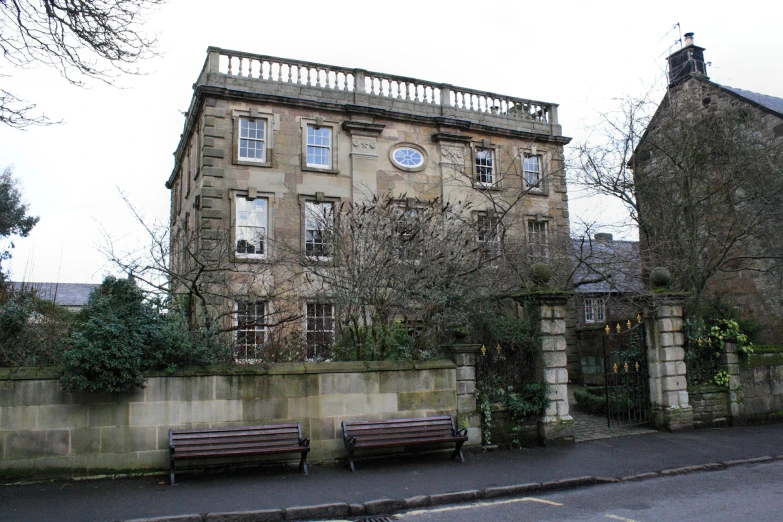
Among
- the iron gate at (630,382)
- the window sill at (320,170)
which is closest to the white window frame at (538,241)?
the iron gate at (630,382)

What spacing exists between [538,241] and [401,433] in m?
11.3

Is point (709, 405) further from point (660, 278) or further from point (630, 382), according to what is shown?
point (660, 278)

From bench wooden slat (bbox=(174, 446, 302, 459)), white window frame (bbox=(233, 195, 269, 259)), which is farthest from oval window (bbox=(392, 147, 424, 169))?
bench wooden slat (bbox=(174, 446, 302, 459))

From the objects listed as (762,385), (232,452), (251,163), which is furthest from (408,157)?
(232,452)

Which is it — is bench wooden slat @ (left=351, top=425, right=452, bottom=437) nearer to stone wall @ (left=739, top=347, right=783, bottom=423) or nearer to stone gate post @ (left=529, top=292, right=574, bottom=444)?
stone gate post @ (left=529, top=292, right=574, bottom=444)

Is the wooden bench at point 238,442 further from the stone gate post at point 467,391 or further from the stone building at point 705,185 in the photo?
the stone building at point 705,185

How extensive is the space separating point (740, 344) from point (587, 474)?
6.55m

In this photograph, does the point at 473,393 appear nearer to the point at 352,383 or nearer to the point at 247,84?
the point at 352,383

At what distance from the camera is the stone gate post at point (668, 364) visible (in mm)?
12062

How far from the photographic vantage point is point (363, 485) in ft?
26.0

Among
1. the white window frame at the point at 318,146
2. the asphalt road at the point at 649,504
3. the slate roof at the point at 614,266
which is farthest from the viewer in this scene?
the white window frame at the point at 318,146

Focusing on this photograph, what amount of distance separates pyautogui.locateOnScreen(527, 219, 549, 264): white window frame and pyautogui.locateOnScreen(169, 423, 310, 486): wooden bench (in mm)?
10006

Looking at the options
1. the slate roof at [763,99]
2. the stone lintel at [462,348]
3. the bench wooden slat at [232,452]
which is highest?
the slate roof at [763,99]

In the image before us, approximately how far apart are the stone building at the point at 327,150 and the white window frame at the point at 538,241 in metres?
0.05
